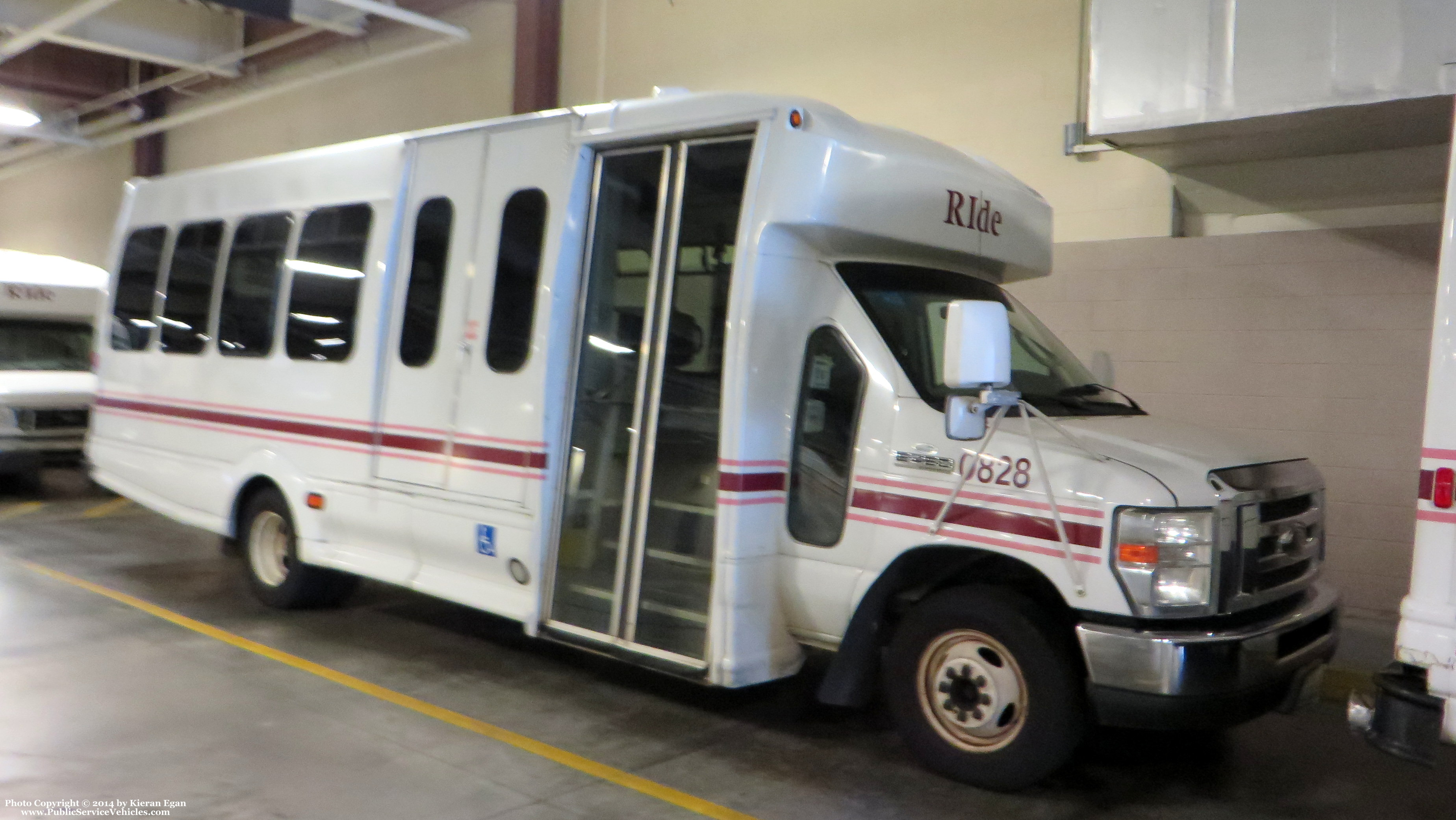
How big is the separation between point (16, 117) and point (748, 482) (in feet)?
52.6

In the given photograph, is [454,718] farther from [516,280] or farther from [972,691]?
[972,691]

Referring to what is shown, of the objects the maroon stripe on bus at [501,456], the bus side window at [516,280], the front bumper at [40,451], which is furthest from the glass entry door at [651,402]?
the front bumper at [40,451]

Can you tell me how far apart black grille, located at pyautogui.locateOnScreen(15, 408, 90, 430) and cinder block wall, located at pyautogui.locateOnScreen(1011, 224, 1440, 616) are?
36.2ft

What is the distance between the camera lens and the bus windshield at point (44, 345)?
13.6 metres

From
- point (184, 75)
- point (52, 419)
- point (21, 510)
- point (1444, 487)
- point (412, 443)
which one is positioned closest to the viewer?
point (1444, 487)

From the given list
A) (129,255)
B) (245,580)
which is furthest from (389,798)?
(129,255)

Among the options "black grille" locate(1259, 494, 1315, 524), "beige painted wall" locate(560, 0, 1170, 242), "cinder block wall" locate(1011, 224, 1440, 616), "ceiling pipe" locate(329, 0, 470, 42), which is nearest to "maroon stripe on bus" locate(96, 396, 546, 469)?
"black grille" locate(1259, 494, 1315, 524)

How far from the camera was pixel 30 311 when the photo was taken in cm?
1388

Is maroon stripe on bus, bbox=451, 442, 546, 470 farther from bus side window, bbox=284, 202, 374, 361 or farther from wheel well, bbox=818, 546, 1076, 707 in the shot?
wheel well, bbox=818, 546, 1076, 707

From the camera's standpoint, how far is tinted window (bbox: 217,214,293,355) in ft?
26.0

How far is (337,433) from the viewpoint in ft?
23.9

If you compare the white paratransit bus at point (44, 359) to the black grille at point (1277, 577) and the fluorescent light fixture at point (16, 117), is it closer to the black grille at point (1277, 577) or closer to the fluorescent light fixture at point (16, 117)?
the fluorescent light fixture at point (16, 117)

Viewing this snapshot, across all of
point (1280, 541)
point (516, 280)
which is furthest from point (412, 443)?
point (1280, 541)

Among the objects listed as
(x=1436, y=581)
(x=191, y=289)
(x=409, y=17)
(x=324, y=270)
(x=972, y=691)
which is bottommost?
(x=972, y=691)
